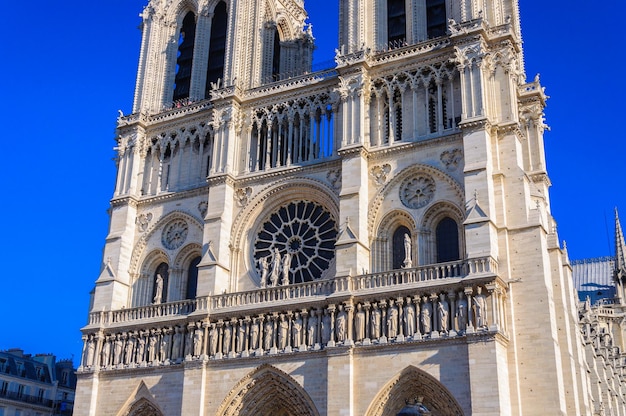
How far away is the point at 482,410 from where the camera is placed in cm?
2183

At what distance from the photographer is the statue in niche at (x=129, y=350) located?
2887 centimetres

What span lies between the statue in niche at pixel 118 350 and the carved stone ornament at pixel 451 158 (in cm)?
1365

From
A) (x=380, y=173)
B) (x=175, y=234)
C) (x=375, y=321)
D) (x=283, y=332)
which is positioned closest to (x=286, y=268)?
(x=283, y=332)

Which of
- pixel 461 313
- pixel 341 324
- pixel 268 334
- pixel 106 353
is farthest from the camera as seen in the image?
pixel 106 353

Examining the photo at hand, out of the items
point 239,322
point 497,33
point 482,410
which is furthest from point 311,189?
point 482,410

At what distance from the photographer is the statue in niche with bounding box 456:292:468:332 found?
23139 millimetres

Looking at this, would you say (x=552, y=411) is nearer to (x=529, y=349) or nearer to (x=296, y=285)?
(x=529, y=349)

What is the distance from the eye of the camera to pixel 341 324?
2483cm

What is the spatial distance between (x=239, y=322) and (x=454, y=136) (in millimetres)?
9706

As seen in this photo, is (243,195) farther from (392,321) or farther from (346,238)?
(392,321)

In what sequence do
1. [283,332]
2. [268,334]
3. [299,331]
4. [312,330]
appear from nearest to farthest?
[312,330] < [299,331] < [283,332] < [268,334]

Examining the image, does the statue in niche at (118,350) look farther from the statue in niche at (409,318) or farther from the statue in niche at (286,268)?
the statue in niche at (409,318)

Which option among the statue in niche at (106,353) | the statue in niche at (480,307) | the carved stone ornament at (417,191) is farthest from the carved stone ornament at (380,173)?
the statue in niche at (106,353)

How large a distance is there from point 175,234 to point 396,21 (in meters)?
12.2
